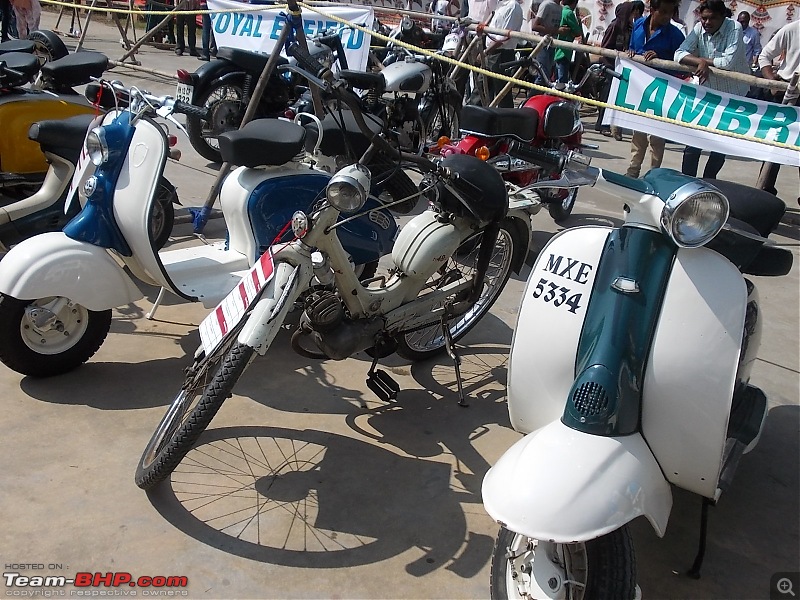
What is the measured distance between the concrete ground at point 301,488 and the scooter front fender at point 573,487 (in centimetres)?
6

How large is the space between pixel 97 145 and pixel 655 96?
3.78m

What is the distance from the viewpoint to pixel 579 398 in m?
1.97

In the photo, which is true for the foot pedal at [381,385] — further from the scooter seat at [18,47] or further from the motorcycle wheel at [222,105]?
the motorcycle wheel at [222,105]

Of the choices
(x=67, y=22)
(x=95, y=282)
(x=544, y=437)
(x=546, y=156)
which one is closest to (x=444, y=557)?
(x=544, y=437)

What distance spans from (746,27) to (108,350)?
36.5 ft

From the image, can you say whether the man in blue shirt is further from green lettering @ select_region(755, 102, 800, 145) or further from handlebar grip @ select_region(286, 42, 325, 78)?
handlebar grip @ select_region(286, 42, 325, 78)

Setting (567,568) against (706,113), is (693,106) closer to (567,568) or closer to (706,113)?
(706,113)

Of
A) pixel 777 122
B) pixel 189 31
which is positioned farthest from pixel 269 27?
pixel 189 31

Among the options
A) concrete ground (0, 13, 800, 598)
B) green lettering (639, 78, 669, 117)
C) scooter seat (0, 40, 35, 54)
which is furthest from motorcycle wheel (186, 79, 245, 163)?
green lettering (639, 78, 669, 117)

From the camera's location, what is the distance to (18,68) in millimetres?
4520

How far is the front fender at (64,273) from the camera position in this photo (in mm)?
2854

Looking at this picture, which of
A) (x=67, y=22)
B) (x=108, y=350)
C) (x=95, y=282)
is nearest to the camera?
(x=95, y=282)

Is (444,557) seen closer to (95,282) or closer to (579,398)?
(579,398)

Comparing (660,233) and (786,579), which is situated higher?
(660,233)
